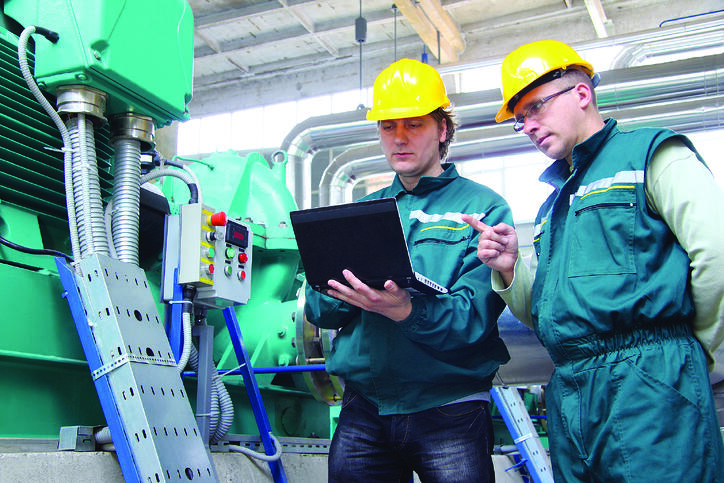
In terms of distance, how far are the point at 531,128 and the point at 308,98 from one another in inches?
316

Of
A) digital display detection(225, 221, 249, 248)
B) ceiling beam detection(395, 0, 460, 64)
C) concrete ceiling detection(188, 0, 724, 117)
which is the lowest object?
digital display detection(225, 221, 249, 248)

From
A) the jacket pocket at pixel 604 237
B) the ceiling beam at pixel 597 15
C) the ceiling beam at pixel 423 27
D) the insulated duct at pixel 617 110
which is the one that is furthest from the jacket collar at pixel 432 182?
the ceiling beam at pixel 597 15

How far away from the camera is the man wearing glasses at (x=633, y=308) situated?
113cm

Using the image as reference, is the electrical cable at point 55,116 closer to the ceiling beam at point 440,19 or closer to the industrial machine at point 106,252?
the industrial machine at point 106,252

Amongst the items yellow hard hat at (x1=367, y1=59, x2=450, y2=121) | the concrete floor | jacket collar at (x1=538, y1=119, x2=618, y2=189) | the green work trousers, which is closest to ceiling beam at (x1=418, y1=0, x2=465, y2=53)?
yellow hard hat at (x1=367, y1=59, x2=450, y2=121)

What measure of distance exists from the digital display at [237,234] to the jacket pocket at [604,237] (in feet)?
3.49

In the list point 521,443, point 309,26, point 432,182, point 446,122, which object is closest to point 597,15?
point 309,26

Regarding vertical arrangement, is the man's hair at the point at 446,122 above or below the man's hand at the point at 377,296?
above

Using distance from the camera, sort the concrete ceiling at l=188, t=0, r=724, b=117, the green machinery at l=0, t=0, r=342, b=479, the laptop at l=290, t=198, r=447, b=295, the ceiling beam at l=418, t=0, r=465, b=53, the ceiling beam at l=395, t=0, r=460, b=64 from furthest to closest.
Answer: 1. the concrete ceiling at l=188, t=0, r=724, b=117
2. the ceiling beam at l=418, t=0, r=465, b=53
3. the ceiling beam at l=395, t=0, r=460, b=64
4. the green machinery at l=0, t=0, r=342, b=479
5. the laptop at l=290, t=198, r=447, b=295

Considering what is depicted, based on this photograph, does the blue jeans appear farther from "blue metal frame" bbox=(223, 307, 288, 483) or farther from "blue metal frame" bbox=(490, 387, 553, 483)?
"blue metal frame" bbox=(490, 387, 553, 483)

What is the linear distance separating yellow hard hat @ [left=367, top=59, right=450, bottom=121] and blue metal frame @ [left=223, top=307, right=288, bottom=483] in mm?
799

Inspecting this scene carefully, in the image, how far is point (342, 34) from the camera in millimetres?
8469

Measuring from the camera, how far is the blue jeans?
1.46 metres

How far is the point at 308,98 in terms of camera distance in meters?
9.27
